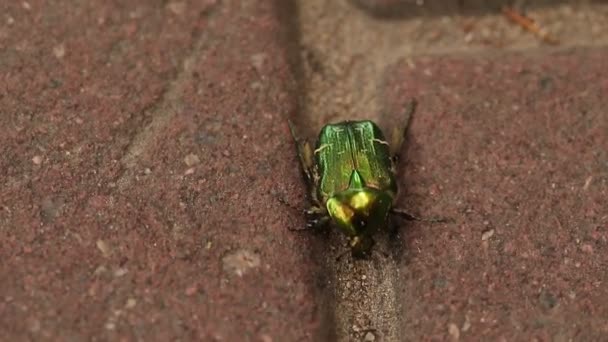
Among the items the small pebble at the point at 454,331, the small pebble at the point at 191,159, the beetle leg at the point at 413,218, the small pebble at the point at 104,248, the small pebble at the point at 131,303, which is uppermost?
the small pebble at the point at 191,159

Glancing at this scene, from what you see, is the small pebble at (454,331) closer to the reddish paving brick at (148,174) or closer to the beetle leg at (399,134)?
the reddish paving brick at (148,174)

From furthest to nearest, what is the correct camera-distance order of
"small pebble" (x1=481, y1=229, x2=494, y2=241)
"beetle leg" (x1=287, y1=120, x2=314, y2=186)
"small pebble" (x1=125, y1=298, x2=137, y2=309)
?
"beetle leg" (x1=287, y1=120, x2=314, y2=186)
"small pebble" (x1=481, y1=229, x2=494, y2=241)
"small pebble" (x1=125, y1=298, x2=137, y2=309)

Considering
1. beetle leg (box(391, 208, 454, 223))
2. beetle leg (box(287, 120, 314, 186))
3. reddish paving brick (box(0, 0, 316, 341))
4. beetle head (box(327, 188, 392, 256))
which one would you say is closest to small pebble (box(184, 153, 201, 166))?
reddish paving brick (box(0, 0, 316, 341))

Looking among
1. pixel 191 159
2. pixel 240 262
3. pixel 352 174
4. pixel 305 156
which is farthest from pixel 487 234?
pixel 191 159

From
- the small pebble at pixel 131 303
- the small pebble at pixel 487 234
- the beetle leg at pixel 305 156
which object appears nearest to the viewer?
the small pebble at pixel 131 303

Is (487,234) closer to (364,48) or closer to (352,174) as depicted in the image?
(352,174)

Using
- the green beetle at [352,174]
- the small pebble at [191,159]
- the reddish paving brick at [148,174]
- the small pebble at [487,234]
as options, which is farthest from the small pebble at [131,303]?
the small pebble at [487,234]

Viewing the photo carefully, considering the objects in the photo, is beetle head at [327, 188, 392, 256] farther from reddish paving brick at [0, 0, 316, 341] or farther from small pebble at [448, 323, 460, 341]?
small pebble at [448, 323, 460, 341]
